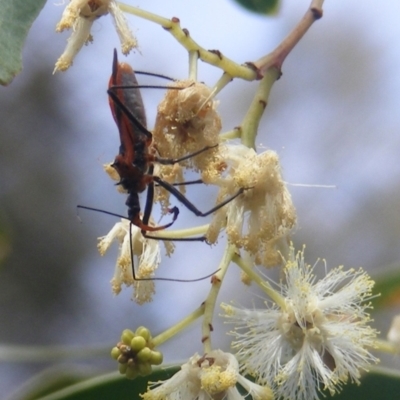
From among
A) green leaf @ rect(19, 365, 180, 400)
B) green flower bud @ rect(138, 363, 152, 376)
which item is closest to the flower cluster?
green flower bud @ rect(138, 363, 152, 376)

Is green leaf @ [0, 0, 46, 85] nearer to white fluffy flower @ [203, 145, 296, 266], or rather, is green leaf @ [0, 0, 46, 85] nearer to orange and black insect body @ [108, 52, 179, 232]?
orange and black insect body @ [108, 52, 179, 232]

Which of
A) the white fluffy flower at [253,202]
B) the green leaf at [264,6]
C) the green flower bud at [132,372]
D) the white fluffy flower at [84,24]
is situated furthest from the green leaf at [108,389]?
the green leaf at [264,6]

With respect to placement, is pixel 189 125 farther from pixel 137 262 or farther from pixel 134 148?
pixel 137 262

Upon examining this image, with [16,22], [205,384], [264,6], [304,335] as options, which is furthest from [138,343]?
[264,6]

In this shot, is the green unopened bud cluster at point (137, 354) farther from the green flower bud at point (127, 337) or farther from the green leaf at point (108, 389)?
the green leaf at point (108, 389)

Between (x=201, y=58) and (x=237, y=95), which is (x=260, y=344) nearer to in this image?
(x=201, y=58)

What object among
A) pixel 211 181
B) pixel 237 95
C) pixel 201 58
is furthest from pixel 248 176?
pixel 237 95
